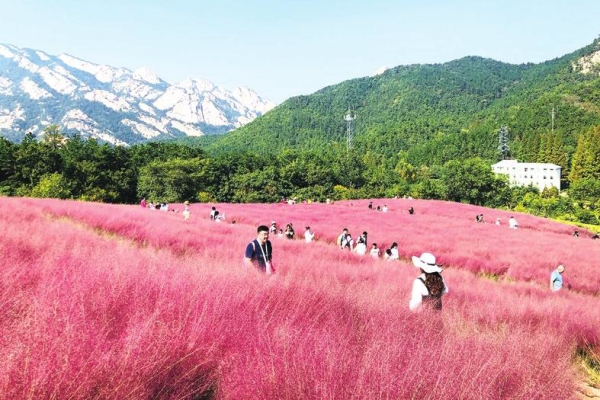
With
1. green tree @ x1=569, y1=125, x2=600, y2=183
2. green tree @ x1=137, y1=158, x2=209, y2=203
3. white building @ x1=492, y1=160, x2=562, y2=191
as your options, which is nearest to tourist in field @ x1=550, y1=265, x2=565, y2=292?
green tree @ x1=137, y1=158, x2=209, y2=203

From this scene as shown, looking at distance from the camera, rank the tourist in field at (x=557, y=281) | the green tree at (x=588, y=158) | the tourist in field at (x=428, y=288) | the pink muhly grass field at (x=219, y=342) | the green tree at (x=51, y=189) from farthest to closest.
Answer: the green tree at (x=588, y=158) < the green tree at (x=51, y=189) < the tourist in field at (x=557, y=281) < the tourist in field at (x=428, y=288) < the pink muhly grass field at (x=219, y=342)

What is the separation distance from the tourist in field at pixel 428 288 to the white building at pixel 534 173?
115 metres

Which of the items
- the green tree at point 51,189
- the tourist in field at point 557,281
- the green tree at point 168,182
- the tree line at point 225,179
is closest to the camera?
the tourist in field at point 557,281

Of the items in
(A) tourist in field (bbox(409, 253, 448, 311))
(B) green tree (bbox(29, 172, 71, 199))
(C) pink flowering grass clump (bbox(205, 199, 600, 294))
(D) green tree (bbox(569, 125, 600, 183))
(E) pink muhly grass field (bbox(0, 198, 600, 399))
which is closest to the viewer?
(E) pink muhly grass field (bbox(0, 198, 600, 399))

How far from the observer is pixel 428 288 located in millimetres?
5324

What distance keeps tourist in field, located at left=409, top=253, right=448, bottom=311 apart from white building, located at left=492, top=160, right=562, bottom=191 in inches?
4513

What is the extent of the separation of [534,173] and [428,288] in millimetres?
130223

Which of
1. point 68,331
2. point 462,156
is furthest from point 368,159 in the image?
point 68,331

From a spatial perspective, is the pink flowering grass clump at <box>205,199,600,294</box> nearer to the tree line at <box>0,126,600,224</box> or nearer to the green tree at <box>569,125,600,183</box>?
the tree line at <box>0,126,600,224</box>

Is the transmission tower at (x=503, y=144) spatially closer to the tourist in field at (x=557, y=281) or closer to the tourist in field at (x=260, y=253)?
the tourist in field at (x=557, y=281)

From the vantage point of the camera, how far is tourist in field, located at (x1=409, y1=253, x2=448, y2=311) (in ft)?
17.0

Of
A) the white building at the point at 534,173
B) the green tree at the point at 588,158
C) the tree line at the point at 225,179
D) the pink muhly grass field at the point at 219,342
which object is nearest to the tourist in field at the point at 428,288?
the pink muhly grass field at the point at 219,342

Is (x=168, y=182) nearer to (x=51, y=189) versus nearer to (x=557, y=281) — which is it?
(x=51, y=189)

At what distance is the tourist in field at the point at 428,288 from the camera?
519cm
